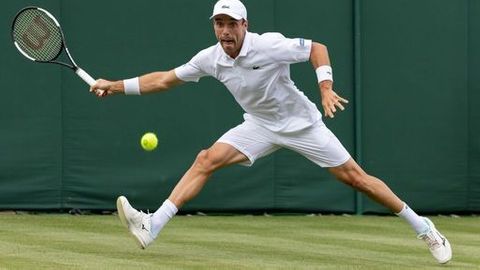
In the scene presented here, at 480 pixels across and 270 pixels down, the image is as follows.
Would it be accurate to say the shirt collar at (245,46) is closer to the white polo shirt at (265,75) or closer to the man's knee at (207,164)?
the white polo shirt at (265,75)

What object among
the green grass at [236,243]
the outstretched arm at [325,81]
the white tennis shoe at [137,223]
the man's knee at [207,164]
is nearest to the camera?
the outstretched arm at [325,81]

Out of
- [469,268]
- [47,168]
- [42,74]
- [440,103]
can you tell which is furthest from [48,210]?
[469,268]

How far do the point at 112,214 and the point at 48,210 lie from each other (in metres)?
0.63

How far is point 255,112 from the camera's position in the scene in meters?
8.20

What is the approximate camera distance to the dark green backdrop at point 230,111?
1192cm

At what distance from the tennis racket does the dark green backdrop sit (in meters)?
2.99

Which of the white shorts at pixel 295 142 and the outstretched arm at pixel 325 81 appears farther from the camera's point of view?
the white shorts at pixel 295 142

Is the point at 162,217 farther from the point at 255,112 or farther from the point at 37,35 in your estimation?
the point at 37,35

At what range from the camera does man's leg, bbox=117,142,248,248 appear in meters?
7.75

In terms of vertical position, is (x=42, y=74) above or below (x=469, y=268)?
above

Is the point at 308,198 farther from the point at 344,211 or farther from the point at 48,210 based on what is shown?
the point at 48,210

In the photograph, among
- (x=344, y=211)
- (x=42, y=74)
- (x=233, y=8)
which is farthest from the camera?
(x=344, y=211)

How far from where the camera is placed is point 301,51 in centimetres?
775

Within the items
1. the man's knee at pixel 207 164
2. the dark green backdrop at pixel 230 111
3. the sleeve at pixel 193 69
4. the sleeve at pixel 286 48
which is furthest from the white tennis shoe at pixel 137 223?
the dark green backdrop at pixel 230 111
